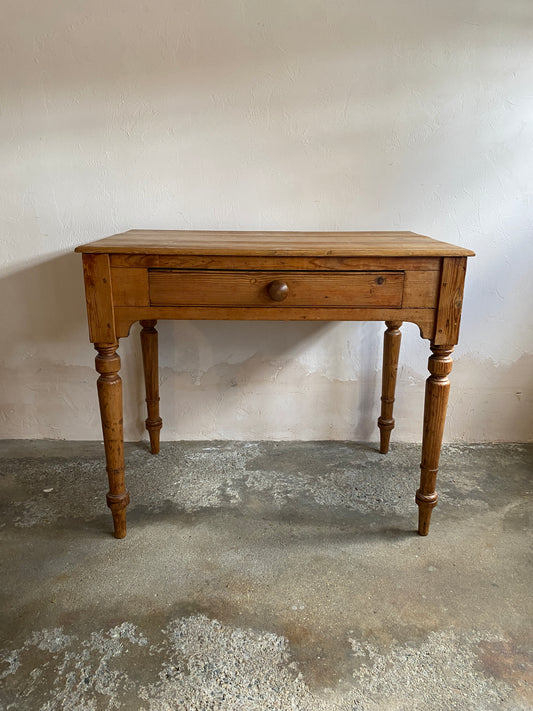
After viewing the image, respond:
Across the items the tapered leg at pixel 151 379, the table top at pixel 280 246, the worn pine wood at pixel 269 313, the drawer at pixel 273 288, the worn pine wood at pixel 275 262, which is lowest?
the tapered leg at pixel 151 379

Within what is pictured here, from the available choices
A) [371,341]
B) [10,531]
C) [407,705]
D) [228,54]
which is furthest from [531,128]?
[10,531]

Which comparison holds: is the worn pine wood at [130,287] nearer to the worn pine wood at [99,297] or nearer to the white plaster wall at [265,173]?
the worn pine wood at [99,297]

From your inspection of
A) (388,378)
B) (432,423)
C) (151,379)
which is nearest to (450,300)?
(432,423)

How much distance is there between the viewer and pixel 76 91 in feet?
5.94

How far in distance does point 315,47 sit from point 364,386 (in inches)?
51.5

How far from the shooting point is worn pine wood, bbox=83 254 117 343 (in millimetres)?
1315

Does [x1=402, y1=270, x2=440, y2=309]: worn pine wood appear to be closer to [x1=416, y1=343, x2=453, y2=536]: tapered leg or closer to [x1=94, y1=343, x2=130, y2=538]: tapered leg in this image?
[x1=416, y1=343, x2=453, y2=536]: tapered leg

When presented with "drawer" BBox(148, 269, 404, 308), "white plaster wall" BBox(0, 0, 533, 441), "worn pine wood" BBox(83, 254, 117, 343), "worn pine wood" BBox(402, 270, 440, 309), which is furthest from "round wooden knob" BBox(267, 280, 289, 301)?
"white plaster wall" BBox(0, 0, 533, 441)

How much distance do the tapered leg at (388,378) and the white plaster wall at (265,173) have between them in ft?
0.36

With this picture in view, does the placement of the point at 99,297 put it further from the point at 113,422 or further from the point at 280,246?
the point at 280,246

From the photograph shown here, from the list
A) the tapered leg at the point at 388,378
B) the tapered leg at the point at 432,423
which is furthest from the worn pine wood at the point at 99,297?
the tapered leg at the point at 388,378

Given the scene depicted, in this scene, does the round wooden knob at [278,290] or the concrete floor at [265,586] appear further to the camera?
the round wooden knob at [278,290]

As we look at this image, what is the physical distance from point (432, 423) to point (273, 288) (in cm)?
62

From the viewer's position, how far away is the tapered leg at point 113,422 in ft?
4.56
